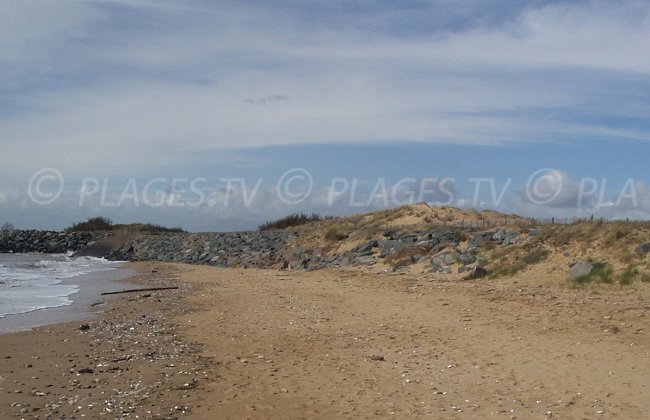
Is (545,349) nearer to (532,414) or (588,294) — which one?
(532,414)

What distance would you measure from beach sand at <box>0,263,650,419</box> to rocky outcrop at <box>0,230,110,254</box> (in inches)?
1845

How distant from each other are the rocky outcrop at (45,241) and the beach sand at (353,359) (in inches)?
1845

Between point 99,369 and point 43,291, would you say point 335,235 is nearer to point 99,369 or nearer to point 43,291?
point 43,291

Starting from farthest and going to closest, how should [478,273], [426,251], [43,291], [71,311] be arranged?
[426,251], [43,291], [478,273], [71,311]

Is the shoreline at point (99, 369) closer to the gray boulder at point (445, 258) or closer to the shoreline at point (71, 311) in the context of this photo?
the shoreline at point (71, 311)

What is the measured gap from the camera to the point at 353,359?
9.99 metres

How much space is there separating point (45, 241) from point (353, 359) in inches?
2353

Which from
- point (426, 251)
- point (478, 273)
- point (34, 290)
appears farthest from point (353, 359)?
point (34, 290)

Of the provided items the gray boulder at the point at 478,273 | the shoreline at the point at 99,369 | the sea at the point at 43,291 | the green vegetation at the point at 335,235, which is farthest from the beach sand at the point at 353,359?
the green vegetation at the point at 335,235

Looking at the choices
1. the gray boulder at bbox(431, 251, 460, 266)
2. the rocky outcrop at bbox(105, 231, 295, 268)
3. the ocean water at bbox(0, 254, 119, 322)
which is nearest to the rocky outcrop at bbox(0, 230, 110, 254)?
the rocky outcrop at bbox(105, 231, 295, 268)

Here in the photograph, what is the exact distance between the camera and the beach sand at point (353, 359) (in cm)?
755

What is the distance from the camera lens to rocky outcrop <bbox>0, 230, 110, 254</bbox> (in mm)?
60250

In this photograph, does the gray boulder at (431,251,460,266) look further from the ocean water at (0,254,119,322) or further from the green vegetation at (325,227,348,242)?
the ocean water at (0,254,119,322)

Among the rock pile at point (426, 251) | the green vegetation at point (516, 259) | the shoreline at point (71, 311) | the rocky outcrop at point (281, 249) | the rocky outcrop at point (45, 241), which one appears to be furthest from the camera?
the rocky outcrop at point (45, 241)
